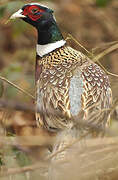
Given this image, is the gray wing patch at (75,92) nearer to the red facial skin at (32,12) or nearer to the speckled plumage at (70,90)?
the speckled plumage at (70,90)

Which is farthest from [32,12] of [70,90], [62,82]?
[70,90]

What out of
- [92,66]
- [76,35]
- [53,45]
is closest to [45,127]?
[92,66]

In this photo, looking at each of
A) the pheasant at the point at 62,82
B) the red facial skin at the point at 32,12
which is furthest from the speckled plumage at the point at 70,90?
the red facial skin at the point at 32,12

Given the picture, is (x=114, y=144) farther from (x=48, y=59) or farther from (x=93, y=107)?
(x=48, y=59)

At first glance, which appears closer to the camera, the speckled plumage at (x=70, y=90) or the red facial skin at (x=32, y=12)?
the speckled plumage at (x=70, y=90)

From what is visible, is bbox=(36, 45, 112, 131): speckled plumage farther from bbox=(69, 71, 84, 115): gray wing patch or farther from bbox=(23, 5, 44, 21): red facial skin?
bbox=(23, 5, 44, 21): red facial skin

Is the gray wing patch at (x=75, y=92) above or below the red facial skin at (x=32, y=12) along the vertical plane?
below

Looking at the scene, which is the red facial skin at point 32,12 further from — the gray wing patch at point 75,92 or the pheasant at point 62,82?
the gray wing patch at point 75,92
